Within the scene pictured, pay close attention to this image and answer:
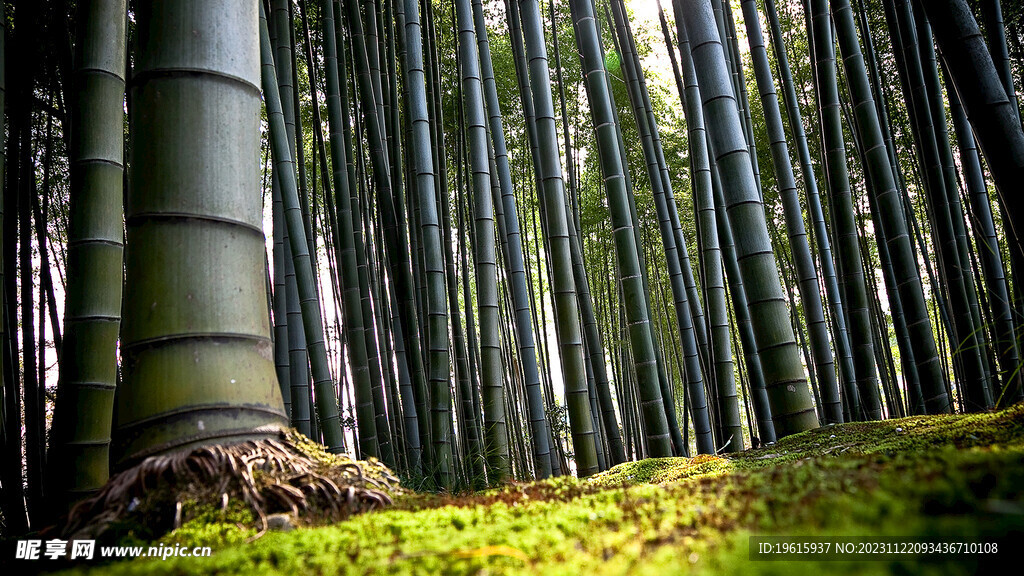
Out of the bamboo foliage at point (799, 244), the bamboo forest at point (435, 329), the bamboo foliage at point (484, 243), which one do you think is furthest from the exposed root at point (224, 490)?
the bamboo foliage at point (799, 244)

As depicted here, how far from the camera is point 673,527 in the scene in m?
0.73

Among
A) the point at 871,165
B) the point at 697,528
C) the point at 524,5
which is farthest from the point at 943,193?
the point at 697,528

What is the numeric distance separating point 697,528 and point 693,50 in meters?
1.64

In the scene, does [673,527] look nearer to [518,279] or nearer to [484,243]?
[484,243]

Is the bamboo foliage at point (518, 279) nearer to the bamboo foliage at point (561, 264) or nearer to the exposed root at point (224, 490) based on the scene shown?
the bamboo foliage at point (561, 264)

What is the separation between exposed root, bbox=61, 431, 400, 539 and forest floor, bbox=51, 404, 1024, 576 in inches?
1.6

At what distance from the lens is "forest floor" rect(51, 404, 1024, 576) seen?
511 millimetres

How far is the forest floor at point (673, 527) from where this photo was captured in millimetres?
511

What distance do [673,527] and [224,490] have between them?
66cm

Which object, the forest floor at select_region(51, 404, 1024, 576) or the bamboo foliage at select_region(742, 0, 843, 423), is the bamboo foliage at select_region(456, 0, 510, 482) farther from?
the forest floor at select_region(51, 404, 1024, 576)

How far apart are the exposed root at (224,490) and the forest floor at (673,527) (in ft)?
0.13

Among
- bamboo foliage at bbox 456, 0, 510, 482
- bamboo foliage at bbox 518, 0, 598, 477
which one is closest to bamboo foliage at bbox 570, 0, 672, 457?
bamboo foliage at bbox 518, 0, 598, 477

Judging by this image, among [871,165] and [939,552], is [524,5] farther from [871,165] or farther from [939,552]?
[939,552]

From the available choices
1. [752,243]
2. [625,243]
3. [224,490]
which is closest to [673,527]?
[224,490]
